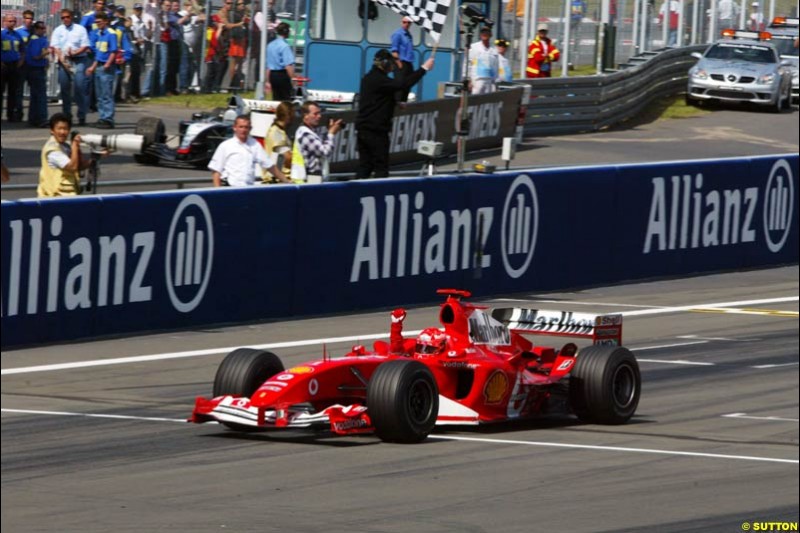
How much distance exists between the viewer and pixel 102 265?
18.4 feet

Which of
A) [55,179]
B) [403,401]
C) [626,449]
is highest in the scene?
[55,179]

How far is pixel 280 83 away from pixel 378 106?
578cm

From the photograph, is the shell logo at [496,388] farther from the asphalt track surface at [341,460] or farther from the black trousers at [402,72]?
the black trousers at [402,72]

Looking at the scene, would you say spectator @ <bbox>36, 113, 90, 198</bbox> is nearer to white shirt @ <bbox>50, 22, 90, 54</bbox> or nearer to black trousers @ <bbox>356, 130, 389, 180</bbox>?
white shirt @ <bbox>50, 22, 90, 54</bbox>

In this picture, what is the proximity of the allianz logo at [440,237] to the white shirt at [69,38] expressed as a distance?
5.28 meters

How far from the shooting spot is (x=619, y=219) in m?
4.50

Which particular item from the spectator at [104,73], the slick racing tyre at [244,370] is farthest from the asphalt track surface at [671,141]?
the slick racing tyre at [244,370]

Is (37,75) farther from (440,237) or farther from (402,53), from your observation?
(402,53)

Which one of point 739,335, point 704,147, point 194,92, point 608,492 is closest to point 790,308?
Answer: point 739,335

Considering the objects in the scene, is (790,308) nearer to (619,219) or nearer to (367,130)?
(619,219)

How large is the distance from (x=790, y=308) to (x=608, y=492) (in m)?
10.6

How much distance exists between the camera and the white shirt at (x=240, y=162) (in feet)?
13.1

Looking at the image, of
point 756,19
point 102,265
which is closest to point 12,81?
point 102,265

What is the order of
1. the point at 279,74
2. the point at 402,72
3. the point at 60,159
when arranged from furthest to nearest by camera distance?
the point at 279,74
the point at 60,159
the point at 402,72
